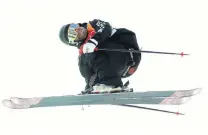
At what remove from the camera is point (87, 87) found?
9641 mm

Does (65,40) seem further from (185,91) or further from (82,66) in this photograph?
(185,91)

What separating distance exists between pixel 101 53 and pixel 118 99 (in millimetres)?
917

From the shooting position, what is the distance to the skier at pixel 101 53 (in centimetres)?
919

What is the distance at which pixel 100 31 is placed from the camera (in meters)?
9.30

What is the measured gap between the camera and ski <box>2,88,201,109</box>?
848 centimetres

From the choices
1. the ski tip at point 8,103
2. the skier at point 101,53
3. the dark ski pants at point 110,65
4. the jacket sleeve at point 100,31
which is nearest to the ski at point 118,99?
the ski tip at point 8,103

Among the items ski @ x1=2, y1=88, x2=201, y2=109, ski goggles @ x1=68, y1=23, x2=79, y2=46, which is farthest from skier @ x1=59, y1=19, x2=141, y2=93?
ski @ x1=2, y1=88, x2=201, y2=109

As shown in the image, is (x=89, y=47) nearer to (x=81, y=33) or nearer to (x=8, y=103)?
(x=81, y=33)

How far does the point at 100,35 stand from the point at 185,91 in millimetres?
1488

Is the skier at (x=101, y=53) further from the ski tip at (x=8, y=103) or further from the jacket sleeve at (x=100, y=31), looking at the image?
the ski tip at (x=8, y=103)

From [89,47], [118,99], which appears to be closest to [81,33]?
[89,47]

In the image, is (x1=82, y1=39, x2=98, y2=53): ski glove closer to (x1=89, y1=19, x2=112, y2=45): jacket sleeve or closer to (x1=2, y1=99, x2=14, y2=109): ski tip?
(x1=89, y1=19, x2=112, y2=45): jacket sleeve

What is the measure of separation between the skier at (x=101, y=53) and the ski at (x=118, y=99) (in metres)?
0.28

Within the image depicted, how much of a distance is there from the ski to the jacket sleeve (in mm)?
807
